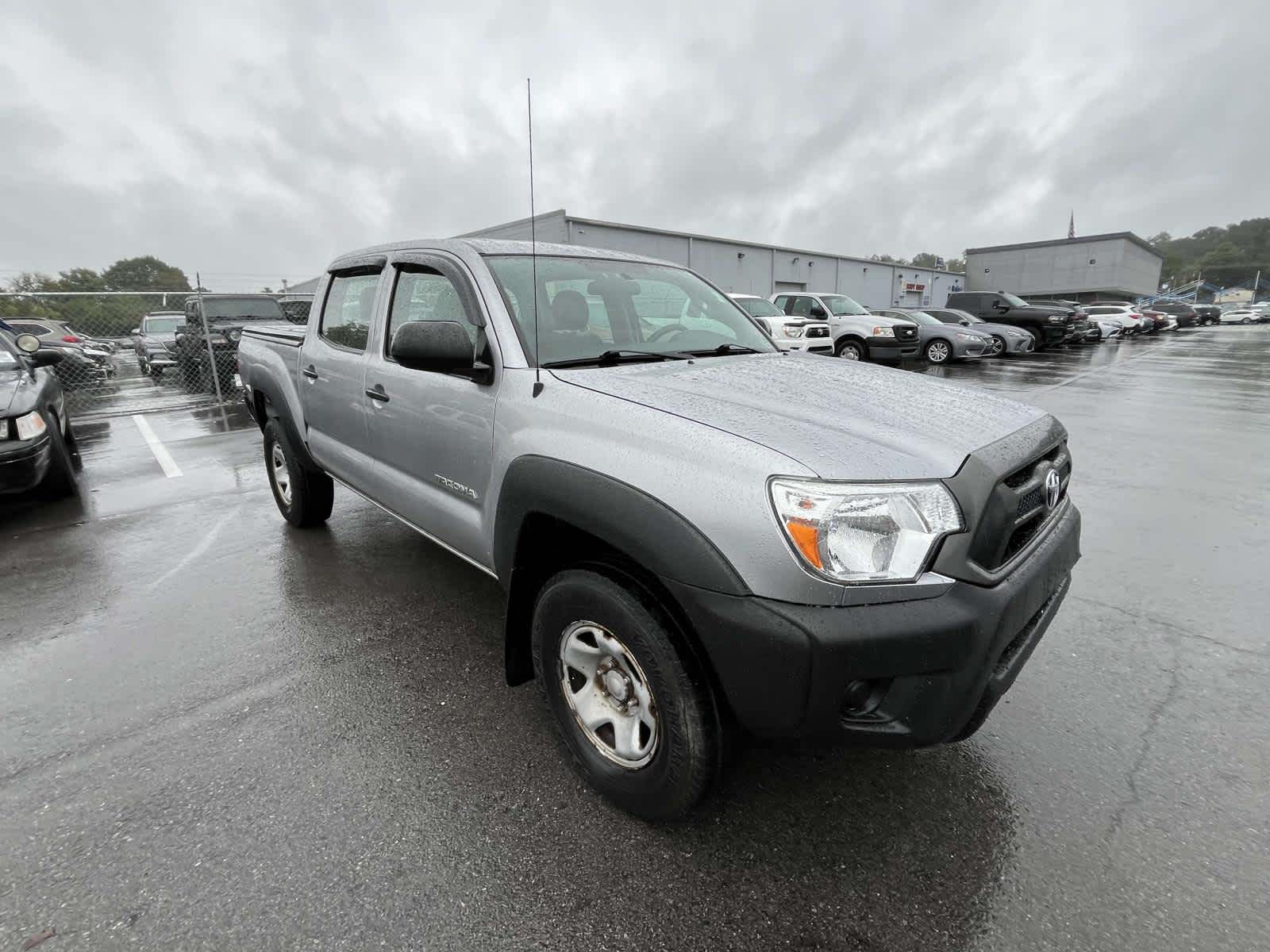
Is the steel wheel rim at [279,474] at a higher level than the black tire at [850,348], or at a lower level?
lower

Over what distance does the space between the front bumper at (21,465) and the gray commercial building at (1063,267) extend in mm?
65824

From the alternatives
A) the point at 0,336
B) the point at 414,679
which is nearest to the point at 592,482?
the point at 414,679

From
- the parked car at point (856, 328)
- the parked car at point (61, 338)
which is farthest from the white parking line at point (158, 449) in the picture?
the parked car at point (856, 328)

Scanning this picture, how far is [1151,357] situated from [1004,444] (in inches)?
892

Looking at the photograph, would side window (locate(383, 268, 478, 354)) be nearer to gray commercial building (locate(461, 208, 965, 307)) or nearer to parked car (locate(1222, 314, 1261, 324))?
gray commercial building (locate(461, 208, 965, 307))

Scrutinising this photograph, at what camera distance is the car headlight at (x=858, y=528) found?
1.58 meters

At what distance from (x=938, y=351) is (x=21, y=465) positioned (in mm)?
17265

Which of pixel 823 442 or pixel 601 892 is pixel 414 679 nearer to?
pixel 601 892

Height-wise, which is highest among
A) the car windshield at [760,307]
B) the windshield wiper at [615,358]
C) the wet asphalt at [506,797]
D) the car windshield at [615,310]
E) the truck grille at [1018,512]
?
the car windshield at [760,307]

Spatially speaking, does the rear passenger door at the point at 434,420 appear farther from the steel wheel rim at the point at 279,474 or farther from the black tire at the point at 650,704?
the steel wheel rim at the point at 279,474

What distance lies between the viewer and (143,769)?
2.27 meters

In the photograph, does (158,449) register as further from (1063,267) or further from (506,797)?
(1063,267)

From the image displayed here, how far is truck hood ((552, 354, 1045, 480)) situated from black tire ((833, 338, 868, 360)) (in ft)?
45.8

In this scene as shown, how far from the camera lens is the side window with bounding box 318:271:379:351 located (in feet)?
11.2
